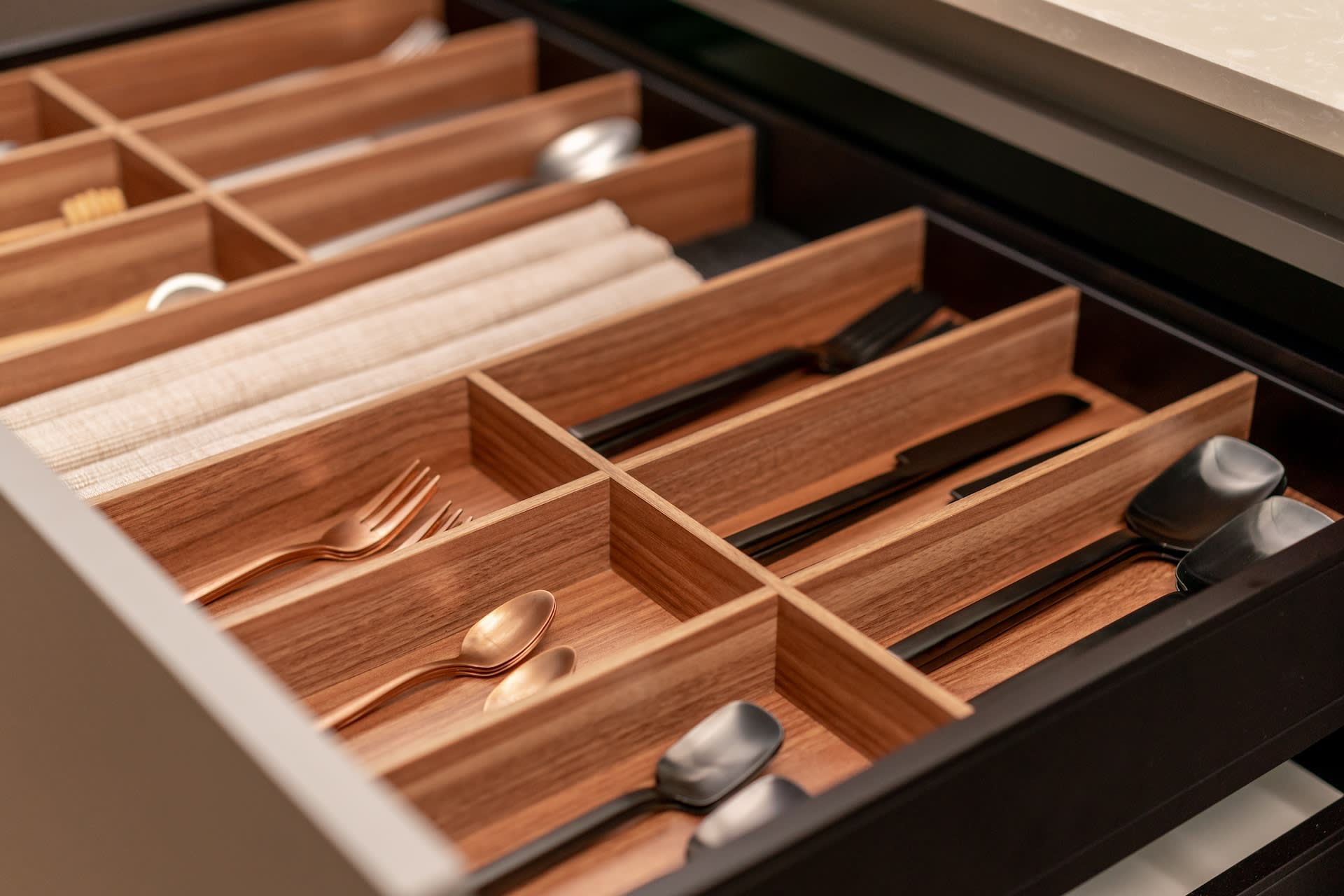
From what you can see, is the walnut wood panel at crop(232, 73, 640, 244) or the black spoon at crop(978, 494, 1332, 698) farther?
the walnut wood panel at crop(232, 73, 640, 244)

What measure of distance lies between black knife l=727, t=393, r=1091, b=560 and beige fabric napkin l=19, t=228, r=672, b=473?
15.1 inches

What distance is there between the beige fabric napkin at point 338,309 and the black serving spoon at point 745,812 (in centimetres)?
67

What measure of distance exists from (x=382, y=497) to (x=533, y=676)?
256 mm

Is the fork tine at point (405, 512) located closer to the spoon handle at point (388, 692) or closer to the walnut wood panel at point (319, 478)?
the walnut wood panel at point (319, 478)

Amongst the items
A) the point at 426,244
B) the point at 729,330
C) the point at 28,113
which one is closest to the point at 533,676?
the point at 729,330

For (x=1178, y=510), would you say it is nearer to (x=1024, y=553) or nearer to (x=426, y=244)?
(x=1024, y=553)

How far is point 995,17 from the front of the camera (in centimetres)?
132

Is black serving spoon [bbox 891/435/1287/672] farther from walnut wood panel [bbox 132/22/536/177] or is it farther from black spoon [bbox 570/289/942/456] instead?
walnut wood panel [bbox 132/22/536/177]

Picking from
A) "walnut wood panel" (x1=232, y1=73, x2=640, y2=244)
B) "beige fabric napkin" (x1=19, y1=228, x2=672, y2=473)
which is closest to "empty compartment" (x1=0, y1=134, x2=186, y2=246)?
"walnut wood panel" (x1=232, y1=73, x2=640, y2=244)

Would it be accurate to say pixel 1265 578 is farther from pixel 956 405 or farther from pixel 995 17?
pixel 995 17

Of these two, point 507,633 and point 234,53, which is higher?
point 234,53

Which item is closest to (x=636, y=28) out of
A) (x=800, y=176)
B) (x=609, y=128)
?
(x=609, y=128)

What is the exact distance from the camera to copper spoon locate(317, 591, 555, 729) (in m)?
1.01

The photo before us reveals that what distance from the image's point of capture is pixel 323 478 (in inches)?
47.3
